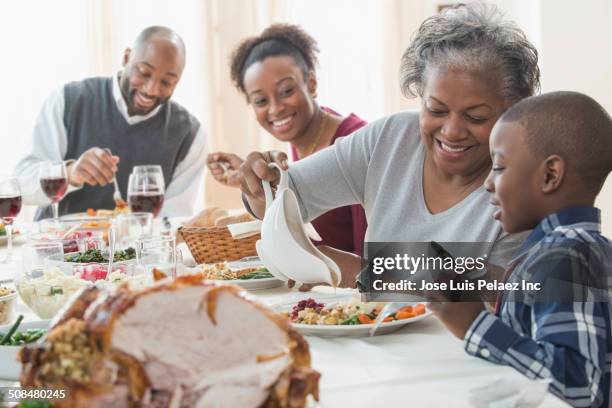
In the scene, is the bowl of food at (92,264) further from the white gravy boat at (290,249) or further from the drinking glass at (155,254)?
the white gravy boat at (290,249)

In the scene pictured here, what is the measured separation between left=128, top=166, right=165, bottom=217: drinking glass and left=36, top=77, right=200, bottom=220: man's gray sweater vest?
1.39 m

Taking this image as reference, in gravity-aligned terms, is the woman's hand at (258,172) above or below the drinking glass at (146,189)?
above

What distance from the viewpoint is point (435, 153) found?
1.89m

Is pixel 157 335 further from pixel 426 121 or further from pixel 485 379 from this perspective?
pixel 426 121

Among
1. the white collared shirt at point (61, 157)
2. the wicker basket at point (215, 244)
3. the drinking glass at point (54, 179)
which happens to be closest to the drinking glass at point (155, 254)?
the wicker basket at point (215, 244)

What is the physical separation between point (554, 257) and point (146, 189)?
67.9 inches

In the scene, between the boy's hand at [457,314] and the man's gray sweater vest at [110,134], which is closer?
the boy's hand at [457,314]

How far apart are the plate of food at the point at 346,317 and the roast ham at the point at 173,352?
0.46 metres

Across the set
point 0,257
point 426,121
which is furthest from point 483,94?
point 0,257

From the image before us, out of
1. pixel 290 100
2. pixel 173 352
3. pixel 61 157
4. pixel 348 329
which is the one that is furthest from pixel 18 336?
pixel 61 157

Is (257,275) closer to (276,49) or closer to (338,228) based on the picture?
(338,228)

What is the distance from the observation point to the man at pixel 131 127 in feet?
12.6

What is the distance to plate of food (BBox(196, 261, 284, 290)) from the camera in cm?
185

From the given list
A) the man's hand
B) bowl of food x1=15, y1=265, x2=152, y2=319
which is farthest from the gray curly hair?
the man's hand
